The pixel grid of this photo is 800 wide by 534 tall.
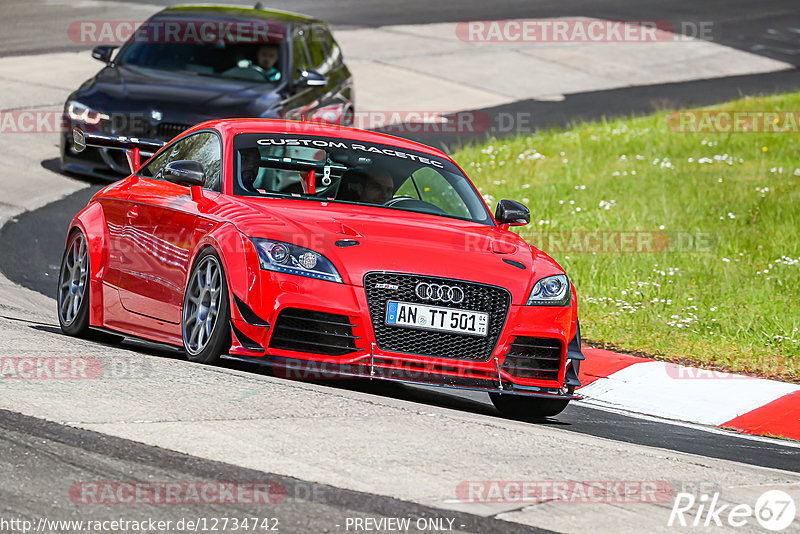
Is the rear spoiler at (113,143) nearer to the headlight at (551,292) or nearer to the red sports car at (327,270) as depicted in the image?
the red sports car at (327,270)

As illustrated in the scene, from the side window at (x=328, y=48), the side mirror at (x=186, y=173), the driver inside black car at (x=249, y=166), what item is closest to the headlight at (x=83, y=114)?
the side window at (x=328, y=48)

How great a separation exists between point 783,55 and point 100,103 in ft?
60.2

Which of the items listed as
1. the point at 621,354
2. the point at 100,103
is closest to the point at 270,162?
the point at 621,354

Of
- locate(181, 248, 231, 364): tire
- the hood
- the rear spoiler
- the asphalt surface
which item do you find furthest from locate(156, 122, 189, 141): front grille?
the asphalt surface

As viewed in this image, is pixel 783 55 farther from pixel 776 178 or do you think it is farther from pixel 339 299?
pixel 339 299

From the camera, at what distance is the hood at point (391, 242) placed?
702 centimetres

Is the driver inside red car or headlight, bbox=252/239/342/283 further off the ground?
headlight, bbox=252/239/342/283

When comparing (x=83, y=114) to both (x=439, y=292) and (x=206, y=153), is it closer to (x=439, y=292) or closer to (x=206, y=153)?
(x=206, y=153)

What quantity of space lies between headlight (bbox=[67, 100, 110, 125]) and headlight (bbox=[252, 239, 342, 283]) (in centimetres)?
729

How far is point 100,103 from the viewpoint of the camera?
45.6 feet

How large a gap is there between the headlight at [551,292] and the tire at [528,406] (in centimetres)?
64

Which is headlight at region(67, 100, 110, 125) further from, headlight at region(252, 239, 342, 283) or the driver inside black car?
headlight at region(252, 239, 342, 283)

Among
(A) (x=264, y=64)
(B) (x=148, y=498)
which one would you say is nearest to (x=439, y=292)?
(B) (x=148, y=498)

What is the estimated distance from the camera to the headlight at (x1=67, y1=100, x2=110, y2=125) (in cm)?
1380
